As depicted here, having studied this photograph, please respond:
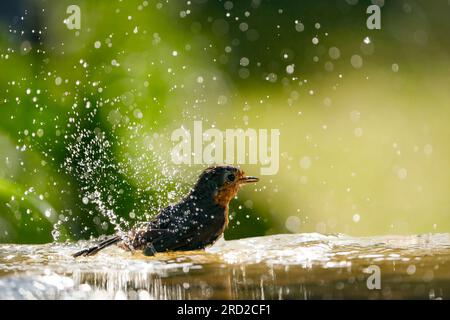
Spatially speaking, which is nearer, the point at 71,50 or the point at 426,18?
the point at 71,50

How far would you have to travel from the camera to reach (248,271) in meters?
3.07

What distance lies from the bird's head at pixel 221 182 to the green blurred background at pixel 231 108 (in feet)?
4.25

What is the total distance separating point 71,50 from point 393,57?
12.2 ft

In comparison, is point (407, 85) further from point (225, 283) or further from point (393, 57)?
point (225, 283)

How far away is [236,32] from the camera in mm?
7750

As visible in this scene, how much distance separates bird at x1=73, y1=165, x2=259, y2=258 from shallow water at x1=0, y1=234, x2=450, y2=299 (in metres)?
0.16

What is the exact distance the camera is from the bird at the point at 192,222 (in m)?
4.27

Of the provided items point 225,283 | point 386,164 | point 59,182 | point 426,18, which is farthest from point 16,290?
point 426,18

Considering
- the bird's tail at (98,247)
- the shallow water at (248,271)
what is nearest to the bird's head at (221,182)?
the shallow water at (248,271)

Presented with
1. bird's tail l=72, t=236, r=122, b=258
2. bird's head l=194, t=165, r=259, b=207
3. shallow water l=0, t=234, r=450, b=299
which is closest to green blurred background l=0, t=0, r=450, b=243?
bird's head l=194, t=165, r=259, b=207

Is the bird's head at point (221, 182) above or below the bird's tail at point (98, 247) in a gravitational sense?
above

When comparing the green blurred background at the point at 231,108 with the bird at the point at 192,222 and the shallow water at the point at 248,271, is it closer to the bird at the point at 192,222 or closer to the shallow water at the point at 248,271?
the bird at the point at 192,222
